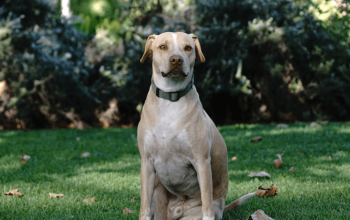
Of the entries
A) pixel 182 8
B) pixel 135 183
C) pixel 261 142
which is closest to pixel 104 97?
pixel 182 8

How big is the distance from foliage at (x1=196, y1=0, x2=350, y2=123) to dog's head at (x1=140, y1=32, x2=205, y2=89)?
6072 millimetres

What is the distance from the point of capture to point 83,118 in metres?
9.87

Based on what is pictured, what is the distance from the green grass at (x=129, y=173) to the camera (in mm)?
3322

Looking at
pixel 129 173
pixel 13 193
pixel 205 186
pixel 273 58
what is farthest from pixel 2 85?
pixel 205 186

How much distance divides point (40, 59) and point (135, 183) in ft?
17.4

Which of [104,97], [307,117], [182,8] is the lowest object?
[307,117]

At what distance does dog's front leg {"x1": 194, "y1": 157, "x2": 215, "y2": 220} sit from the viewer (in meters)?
2.76

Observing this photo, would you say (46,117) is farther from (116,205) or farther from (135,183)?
(116,205)

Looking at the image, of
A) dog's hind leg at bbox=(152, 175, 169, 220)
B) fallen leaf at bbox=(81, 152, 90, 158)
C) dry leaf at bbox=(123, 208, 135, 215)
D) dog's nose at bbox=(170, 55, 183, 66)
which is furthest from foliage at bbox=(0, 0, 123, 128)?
dog's nose at bbox=(170, 55, 183, 66)

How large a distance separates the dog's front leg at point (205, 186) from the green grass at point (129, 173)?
1.58 feet

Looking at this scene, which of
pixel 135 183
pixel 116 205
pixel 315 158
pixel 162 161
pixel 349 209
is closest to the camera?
pixel 162 161

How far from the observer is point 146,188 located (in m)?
2.90

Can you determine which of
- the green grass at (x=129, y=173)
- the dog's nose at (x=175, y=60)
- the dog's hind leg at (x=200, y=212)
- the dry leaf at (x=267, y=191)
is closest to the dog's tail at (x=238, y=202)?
the green grass at (x=129, y=173)

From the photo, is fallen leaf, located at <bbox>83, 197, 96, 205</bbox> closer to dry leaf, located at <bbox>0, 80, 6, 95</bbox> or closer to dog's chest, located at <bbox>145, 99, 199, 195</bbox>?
dog's chest, located at <bbox>145, 99, 199, 195</bbox>
